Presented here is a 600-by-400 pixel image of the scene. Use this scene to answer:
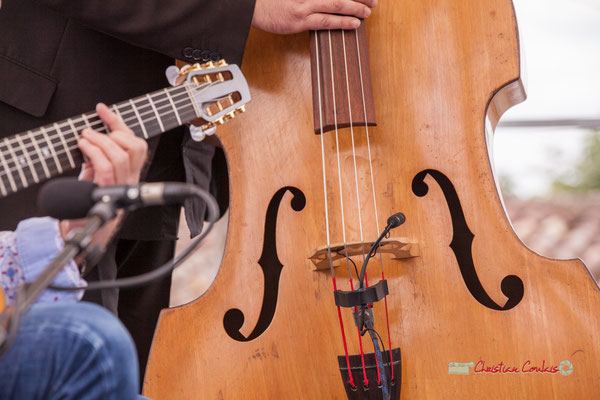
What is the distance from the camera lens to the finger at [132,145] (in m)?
0.92

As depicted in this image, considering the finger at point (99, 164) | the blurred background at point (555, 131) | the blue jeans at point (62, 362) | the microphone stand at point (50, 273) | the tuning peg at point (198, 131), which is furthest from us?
the blurred background at point (555, 131)

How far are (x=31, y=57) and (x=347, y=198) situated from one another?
2.11 ft

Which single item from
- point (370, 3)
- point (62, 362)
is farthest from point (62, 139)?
point (370, 3)

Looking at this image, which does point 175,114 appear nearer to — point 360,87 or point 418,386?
point 360,87

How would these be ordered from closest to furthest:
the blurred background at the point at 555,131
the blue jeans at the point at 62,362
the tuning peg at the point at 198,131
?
1. the blue jeans at the point at 62,362
2. the tuning peg at the point at 198,131
3. the blurred background at the point at 555,131

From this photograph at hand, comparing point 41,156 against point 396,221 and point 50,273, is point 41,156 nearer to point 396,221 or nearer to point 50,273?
point 50,273

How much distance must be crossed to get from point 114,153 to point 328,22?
0.50m

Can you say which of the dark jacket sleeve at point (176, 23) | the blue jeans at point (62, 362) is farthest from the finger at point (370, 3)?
the blue jeans at point (62, 362)

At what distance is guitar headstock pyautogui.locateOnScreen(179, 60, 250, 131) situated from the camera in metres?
1.08

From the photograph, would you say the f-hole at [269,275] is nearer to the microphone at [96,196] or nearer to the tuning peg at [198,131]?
the tuning peg at [198,131]

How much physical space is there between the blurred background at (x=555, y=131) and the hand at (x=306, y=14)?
188 centimetres

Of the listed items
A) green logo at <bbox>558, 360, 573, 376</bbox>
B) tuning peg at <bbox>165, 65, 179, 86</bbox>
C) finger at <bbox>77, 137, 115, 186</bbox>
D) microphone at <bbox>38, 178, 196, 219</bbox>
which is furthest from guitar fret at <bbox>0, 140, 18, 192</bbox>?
green logo at <bbox>558, 360, 573, 376</bbox>

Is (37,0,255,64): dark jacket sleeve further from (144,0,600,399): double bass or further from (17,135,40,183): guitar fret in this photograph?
(17,135,40,183): guitar fret

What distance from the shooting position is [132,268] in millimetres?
1412
